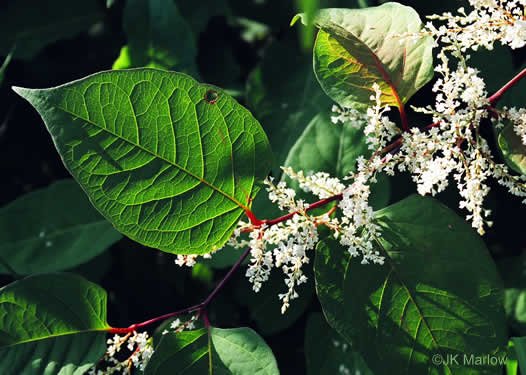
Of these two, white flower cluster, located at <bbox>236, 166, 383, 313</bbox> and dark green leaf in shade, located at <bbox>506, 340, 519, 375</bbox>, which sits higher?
white flower cluster, located at <bbox>236, 166, 383, 313</bbox>

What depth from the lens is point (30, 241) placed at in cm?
138

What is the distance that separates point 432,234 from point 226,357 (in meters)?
0.45

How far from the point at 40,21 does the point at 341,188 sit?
1339mm

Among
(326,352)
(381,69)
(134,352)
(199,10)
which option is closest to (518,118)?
(381,69)

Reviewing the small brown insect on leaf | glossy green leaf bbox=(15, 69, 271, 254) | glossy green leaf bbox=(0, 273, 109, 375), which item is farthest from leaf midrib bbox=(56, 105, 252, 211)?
glossy green leaf bbox=(0, 273, 109, 375)

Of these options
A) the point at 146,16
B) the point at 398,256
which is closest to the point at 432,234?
the point at 398,256

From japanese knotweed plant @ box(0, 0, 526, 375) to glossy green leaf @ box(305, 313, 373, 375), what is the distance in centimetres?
28

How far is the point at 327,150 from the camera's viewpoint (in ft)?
3.61

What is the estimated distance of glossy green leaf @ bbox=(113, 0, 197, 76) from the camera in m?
1.32

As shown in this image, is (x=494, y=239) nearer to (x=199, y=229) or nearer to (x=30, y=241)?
(x=199, y=229)

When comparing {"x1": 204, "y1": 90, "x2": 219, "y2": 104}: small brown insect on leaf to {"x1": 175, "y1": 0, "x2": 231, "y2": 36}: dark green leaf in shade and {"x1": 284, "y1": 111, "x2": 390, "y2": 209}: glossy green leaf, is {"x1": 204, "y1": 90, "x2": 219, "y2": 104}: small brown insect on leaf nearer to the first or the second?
{"x1": 284, "y1": 111, "x2": 390, "y2": 209}: glossy green leaf

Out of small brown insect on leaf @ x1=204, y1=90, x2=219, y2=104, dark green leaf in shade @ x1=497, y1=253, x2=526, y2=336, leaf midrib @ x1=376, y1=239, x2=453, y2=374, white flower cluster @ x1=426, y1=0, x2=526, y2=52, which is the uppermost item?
white flower cluster @ x1=426, y1=0, x2=526, y2=52

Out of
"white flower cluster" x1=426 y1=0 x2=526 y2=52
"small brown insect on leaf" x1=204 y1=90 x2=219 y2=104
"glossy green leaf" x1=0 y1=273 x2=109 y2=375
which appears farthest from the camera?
"glossy green leaf" x1=0 y1=273 x2=109 y2=375

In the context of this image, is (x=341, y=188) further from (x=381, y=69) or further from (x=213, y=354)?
(x=213, y=354)
